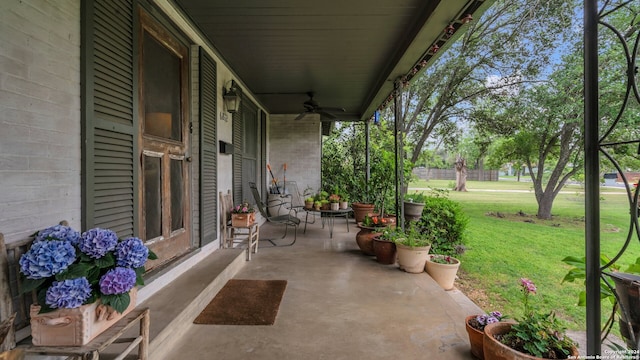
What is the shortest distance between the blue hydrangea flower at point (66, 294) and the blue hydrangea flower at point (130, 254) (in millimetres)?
144

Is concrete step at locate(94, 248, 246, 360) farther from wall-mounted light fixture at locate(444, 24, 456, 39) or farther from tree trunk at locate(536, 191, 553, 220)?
tree trunk at locate(536, 191, 553, 220)

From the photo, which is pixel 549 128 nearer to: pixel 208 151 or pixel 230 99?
pixel 230 99

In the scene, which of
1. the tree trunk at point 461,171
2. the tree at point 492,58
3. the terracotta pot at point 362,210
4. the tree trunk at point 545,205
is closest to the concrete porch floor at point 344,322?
the terracotta pot at point 362,210

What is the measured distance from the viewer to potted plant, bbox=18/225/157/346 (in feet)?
3.49

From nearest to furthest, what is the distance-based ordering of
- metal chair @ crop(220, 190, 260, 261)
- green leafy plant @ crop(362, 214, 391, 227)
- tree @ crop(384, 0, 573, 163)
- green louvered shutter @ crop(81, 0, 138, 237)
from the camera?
green louvered shutter @ crop(81, 0, 138, 237), metal chair @ crop(220, 190, 260, 261), green leafy plant @ crop(362, 214, 391, 227), tree @ crop(384, 0, 573, 163)

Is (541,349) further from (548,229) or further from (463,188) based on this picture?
(463,188)

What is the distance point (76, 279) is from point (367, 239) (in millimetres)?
3037

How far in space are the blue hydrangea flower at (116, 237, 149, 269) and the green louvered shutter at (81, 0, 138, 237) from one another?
525mm

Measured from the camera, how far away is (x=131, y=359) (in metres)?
1.50

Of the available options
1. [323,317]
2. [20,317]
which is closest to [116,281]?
[20,317]

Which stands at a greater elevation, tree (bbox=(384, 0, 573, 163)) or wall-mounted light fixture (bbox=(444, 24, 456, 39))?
tree (bbox=(384, 0, 573, 163))

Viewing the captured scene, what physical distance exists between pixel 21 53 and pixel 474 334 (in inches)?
102

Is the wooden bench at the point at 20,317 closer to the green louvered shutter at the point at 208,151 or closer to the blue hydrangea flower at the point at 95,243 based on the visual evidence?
the blue hydrangea flower at the point at 95,243

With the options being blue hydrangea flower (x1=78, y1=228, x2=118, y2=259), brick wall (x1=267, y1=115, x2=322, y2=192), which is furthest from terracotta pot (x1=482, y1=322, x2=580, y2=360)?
brick wall (x1=267, y1=115, x2=322, y2=192)
